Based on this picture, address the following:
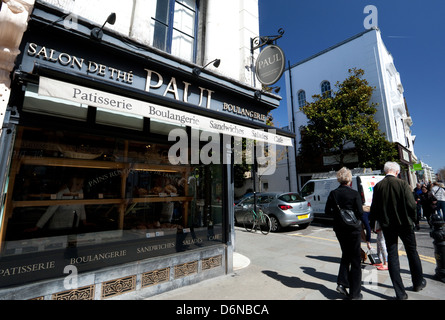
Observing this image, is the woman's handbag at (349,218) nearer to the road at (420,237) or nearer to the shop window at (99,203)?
the shop window at (99,203)

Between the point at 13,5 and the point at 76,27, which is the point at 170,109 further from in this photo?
the point at 13,5

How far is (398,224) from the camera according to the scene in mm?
3441

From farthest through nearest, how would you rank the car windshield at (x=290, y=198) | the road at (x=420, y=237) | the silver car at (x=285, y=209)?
the car windshield at (x=290, y=198), the silver car at (x=285, y=209), the road at (x=420, y=237)

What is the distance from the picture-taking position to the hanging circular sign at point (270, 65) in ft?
19.7

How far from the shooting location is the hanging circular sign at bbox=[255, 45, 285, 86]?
6.00 m

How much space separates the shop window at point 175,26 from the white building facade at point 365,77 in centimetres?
1584

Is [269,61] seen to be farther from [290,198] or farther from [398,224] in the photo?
[290,198]

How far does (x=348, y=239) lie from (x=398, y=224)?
86cm

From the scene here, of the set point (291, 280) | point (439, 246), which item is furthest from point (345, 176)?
point (439, 246)

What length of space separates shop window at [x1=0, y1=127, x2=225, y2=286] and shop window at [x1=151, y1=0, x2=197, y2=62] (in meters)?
2.59

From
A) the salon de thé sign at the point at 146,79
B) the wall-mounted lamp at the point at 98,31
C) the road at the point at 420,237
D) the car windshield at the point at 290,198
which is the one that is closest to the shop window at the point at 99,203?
the salon de thé sign at the point at 146,79

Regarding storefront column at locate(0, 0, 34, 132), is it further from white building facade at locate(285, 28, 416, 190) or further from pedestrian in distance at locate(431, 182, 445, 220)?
white building facade at locate(285, 28, 416, 190)

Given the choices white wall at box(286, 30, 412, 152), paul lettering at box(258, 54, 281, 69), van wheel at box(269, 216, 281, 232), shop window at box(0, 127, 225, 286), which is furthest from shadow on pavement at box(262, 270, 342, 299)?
white wall at box(286, 30, 412, 152)

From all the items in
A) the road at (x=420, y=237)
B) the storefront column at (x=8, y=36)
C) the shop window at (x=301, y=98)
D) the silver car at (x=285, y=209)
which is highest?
the shop window at (x=301, y=98)
